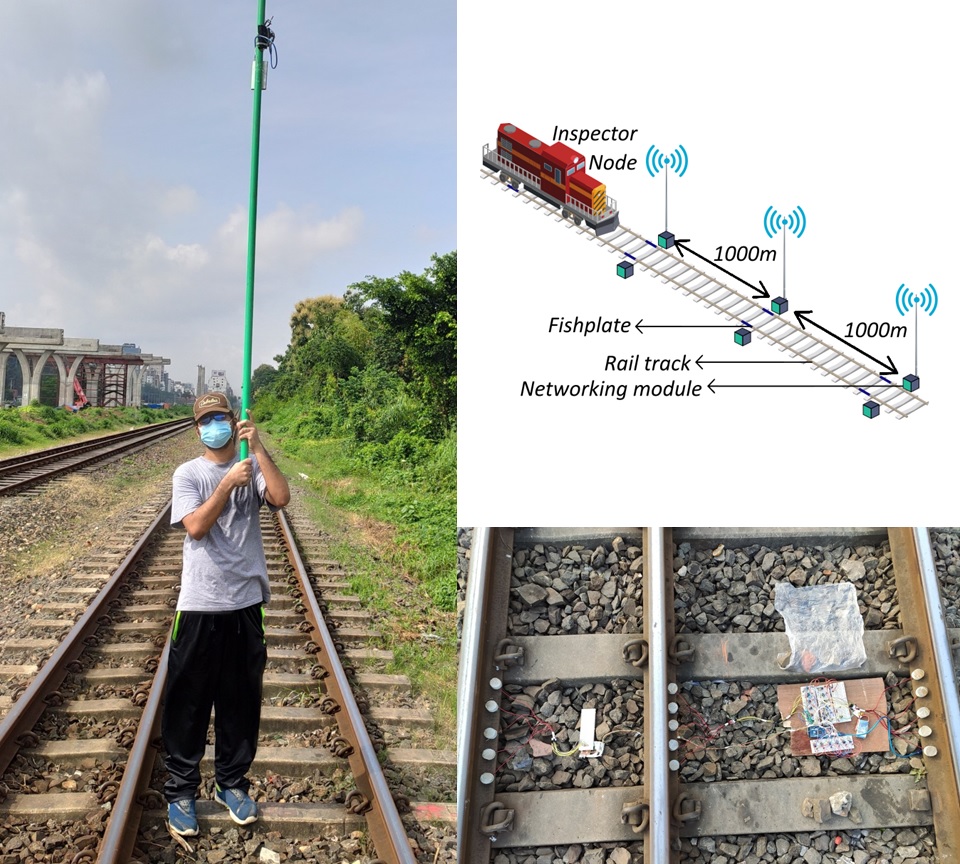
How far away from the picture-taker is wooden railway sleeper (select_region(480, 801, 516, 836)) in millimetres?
2680

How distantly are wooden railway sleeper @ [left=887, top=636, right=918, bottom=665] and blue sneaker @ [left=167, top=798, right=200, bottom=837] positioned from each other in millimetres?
2631

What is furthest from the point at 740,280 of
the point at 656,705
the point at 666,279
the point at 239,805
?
the point at 239,805

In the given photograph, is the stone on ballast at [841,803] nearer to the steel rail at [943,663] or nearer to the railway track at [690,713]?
the railway track at [690,713]

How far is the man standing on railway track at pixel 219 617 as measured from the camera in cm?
→ 249

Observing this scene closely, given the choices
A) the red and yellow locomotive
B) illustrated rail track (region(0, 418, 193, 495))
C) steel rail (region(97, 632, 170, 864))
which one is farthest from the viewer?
the red and yellow locomotive

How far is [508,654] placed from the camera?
9.82 feet

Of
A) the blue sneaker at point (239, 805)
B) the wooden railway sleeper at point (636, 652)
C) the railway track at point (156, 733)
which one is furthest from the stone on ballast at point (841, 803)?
the blue sneaker at point (239, 805)

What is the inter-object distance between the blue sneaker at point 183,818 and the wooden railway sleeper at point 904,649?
2631 millimetres

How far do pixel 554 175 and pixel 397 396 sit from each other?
2019mm

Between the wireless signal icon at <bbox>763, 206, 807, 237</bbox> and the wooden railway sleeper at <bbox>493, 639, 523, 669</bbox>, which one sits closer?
the wooden railway sleeper at <bbox>493, 639, 523, 669</bbox>

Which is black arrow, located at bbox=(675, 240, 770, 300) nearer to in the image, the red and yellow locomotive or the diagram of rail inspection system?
A: the diagram of rail inspection system

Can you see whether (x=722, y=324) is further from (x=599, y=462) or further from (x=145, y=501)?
(x=145, y=501)

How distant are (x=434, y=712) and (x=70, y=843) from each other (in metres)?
1.38

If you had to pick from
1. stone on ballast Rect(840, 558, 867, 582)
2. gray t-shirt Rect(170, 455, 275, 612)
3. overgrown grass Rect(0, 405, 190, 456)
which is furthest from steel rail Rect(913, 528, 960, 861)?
overgrown grass Rect(0, 405, 190, 456)
